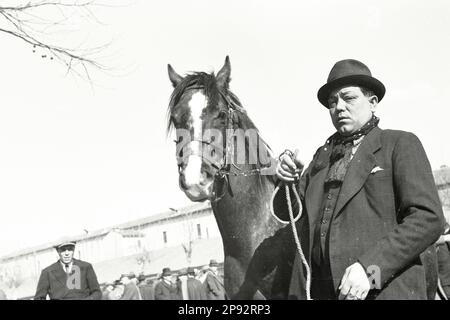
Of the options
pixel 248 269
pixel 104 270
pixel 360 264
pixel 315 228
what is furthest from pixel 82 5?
pixel 104 270

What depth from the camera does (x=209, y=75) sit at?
544 centimetres

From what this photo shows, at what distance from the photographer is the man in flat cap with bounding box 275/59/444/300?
3.29 meters

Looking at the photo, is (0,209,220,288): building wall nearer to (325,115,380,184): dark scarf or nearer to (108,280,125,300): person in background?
(108,280,125,300): person in background

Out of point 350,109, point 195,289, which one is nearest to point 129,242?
point 195,289

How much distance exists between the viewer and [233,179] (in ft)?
17.1

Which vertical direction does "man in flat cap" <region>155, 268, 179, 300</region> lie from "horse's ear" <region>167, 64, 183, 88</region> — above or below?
below

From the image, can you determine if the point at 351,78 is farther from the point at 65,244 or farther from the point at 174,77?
the point at 65,244

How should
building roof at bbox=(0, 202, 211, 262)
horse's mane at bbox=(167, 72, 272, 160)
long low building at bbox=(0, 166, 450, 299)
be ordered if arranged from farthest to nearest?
building roof at bbox=(0, 202, 211, 262)
long low building at bbox=(0, 166, 450, 299)
horse's mane at bbox=(167, 72, 272, 160)

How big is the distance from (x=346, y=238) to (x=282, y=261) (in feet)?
4.72

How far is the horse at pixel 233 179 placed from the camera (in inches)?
192

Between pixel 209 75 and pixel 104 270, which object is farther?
pixel 104 270

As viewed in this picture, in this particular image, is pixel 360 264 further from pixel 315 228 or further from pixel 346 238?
pixel 315 228

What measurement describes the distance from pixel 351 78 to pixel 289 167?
2.43 ft

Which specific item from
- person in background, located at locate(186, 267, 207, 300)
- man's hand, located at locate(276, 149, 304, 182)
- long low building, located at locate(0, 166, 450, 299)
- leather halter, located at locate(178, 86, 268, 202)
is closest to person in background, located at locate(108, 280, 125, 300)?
person in background, located at locate(186, 267, 207, 300)
